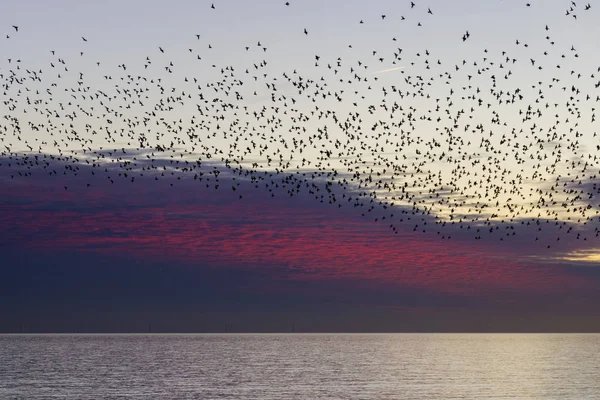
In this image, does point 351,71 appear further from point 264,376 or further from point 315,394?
point 264,376

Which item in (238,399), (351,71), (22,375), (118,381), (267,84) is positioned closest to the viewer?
(351,71)

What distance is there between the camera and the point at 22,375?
7141 inches

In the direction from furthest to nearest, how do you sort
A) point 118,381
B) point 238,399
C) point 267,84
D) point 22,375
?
point 22,375 → point 118,381 → point 238,399 → point 267,84

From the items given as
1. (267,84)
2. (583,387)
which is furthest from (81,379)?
(267,84)

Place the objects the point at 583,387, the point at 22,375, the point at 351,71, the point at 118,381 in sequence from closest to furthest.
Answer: the point at 351,71 → the point at 583,387 → the point at 118,381 → the point at 22,375

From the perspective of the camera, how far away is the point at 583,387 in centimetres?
15575

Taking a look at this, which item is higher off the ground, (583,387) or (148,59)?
(148,59)

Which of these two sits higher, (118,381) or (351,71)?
(351,71)

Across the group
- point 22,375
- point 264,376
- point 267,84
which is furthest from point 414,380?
point 267,84

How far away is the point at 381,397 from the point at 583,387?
Answer: 4354 centimetres

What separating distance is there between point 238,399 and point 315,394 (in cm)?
1295

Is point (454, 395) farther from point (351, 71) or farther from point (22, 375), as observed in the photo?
point (22, 375)

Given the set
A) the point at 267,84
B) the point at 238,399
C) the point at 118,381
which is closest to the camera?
the point at 267,84

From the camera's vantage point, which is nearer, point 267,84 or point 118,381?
point 267,84
